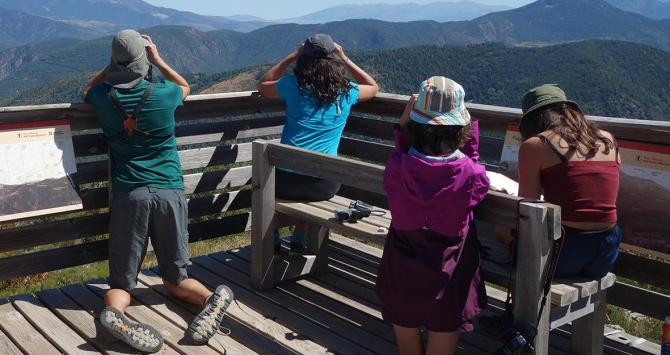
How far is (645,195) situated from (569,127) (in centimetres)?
90

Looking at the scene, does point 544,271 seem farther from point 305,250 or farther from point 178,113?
point 178,113

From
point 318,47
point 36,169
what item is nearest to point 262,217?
point 318,47

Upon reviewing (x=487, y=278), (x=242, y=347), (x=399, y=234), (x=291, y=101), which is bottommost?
(x=242, y=347)

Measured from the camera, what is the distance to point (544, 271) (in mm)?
3150

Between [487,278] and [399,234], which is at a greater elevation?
[399,234]

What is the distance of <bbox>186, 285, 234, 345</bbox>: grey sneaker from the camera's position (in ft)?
13.0

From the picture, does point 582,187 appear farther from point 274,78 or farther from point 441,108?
point 274,78

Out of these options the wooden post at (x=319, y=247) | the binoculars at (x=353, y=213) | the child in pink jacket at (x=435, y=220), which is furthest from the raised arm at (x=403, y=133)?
the wooden post at (x=319, y=247)

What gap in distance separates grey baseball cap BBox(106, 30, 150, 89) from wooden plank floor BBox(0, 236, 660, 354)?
1434mm

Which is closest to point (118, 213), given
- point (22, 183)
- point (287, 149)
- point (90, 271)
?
point (22, 183)

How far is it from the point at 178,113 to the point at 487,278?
273cm

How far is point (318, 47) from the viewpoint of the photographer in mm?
4820

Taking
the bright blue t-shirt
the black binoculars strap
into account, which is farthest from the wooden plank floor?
the black binoculars strap

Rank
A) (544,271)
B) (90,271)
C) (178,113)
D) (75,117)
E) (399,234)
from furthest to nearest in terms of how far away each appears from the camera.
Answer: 1. (90,271)
2. (178,113)
3. (75,117)
4. (399,234)
5. (544,271)
